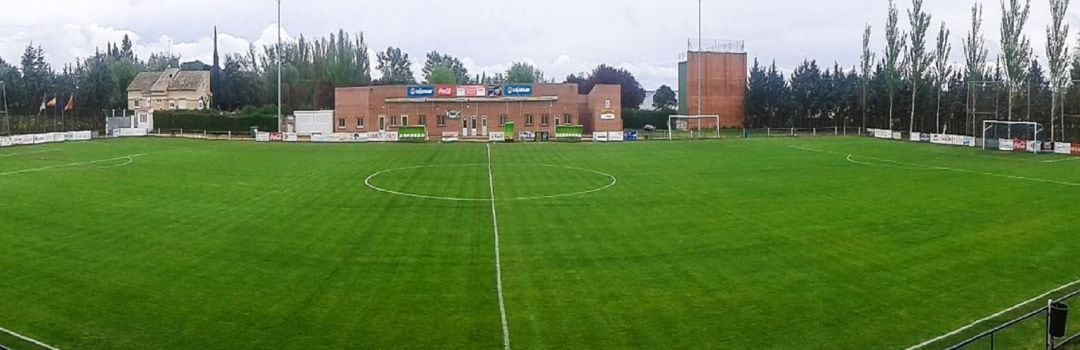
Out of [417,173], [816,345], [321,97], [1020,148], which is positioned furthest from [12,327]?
[321,97]

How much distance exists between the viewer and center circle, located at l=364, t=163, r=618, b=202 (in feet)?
118

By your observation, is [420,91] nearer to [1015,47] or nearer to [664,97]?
[1015,47]

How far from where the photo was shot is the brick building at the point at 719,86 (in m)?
107

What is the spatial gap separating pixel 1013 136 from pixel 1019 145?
16.9 ft

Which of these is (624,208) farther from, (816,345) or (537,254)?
(816,345)

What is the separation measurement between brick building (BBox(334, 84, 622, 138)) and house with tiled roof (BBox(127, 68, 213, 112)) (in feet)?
129

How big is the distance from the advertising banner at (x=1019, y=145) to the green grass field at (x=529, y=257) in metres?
19.2

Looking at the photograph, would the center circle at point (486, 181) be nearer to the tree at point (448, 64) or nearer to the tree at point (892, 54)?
the tree at point (892, 54)

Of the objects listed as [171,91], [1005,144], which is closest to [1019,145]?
[1005,144]

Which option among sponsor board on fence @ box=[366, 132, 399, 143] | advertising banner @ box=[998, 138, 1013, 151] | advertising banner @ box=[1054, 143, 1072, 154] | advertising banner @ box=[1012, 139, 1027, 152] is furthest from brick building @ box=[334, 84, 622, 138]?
advertising banner @ box=[1054, 143, 1072, 154]

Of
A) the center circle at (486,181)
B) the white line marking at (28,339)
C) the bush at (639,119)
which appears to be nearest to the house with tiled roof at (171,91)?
the bush at (639,119)

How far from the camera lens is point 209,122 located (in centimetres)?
10100

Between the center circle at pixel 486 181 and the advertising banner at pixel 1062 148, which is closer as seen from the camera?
the center circle at pixel 486 181

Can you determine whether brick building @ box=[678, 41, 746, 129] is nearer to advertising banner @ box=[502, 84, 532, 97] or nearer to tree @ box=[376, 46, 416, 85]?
advertising banner @ box=[502, 84, 532, 97]
